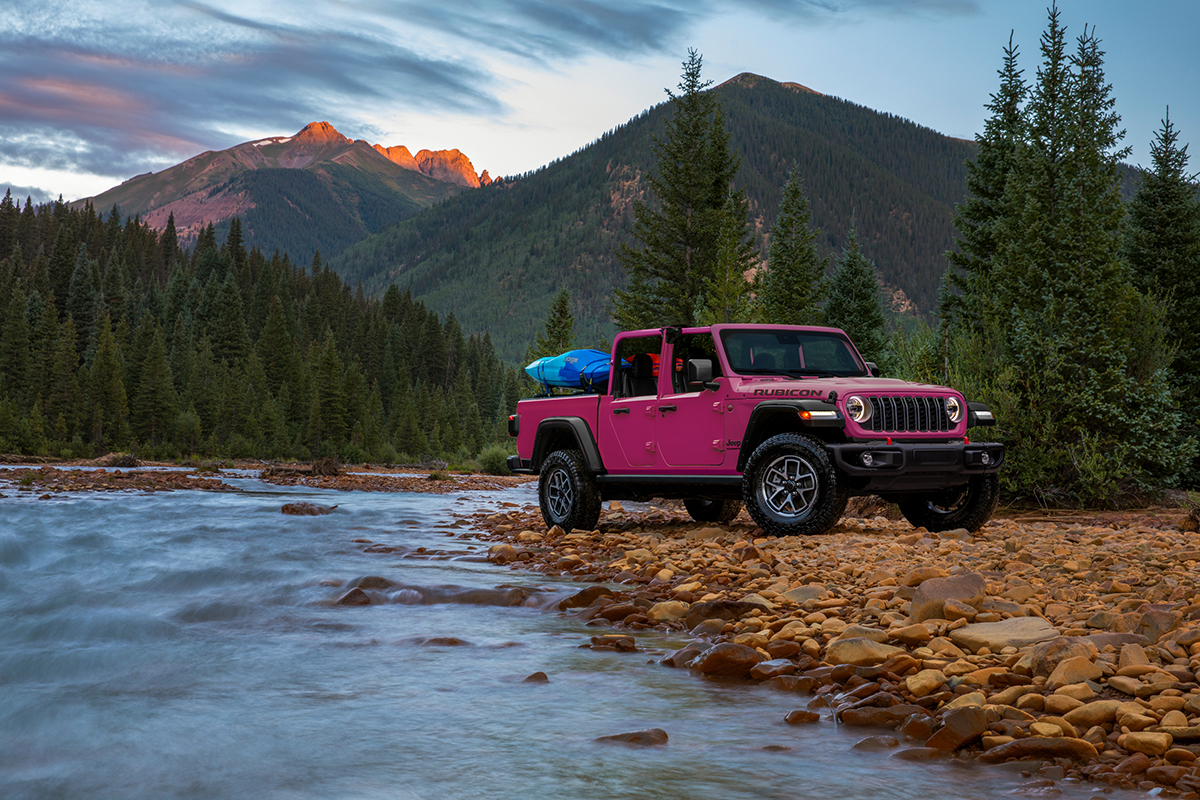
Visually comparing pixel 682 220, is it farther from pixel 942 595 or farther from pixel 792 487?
pixel 942 595

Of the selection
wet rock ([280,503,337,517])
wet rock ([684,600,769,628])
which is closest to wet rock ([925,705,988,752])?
wet rock ([684,600,769,628])

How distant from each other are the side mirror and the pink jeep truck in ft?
0.05

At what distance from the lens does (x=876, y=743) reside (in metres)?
4.54

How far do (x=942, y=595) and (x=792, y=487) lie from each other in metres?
3.26

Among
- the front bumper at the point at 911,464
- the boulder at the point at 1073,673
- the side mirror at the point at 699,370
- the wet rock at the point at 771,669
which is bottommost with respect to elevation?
the wet rock at the point at 771,669

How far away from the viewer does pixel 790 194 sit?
47.1 m

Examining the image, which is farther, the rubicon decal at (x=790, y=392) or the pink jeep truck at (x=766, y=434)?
the rubicon decal at (x=790, y=392)

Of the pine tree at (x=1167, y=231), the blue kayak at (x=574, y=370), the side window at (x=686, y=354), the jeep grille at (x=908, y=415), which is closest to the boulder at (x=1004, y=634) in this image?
the jeep grille at (x=908, y=415)

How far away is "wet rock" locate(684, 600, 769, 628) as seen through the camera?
7.31 metres

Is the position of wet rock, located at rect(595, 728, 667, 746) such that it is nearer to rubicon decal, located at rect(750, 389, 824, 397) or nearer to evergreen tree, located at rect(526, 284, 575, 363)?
rubicon decal, located at rect(750, 389, 824, 397)

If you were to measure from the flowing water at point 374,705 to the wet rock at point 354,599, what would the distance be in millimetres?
152

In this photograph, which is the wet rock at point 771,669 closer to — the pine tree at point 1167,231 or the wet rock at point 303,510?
the wet rock at point 303,510

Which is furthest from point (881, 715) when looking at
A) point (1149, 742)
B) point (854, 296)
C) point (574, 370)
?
point (854, 296)

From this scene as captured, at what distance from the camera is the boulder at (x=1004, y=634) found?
18.7 feet
